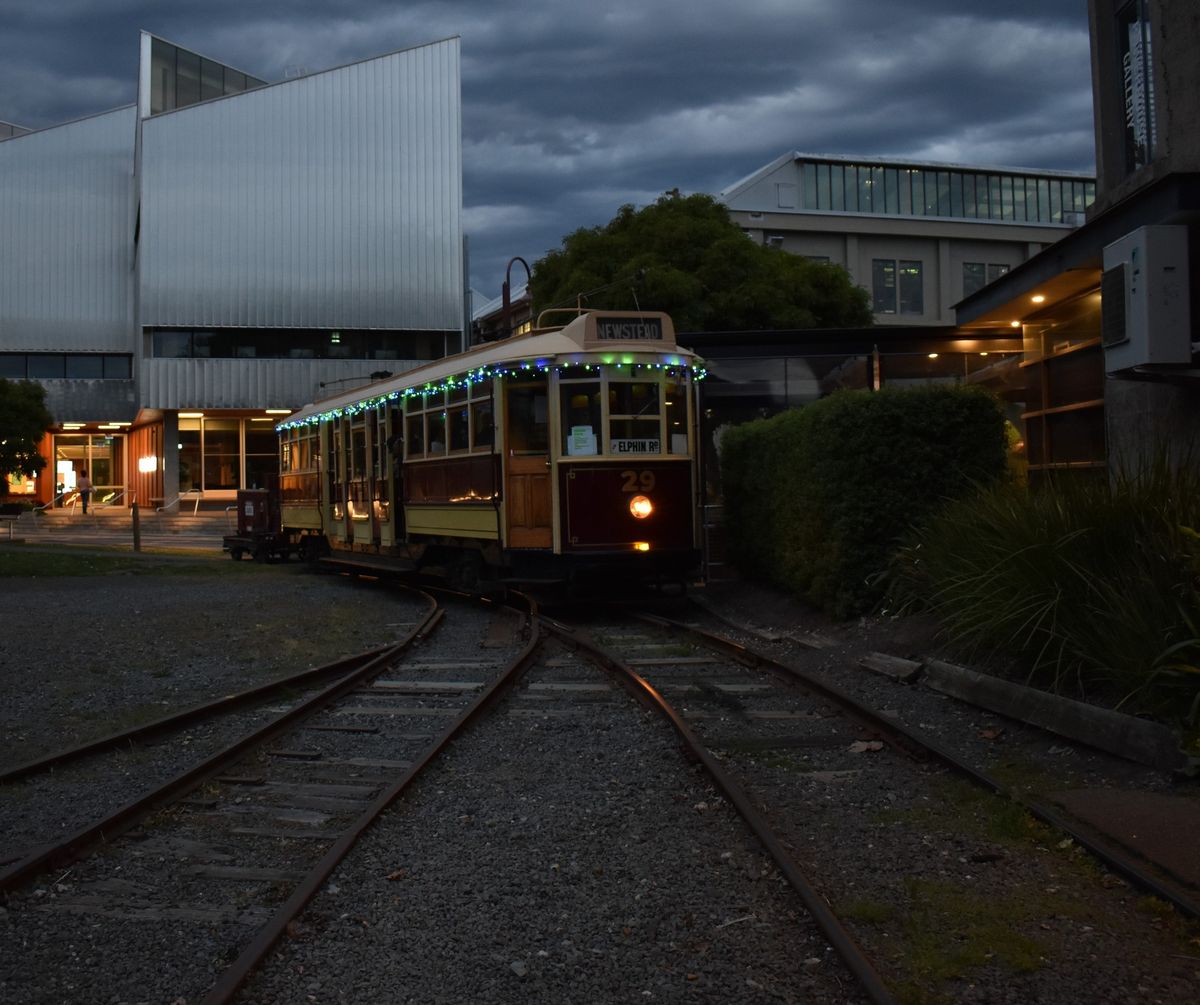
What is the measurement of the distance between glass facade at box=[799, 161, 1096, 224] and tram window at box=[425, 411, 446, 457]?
50.7 meters

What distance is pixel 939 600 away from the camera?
9.95m

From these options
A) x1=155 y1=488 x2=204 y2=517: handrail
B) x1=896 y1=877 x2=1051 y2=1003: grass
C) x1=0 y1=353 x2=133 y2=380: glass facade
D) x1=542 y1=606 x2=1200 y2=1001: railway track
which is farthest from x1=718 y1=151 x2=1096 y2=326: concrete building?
x1=896 y1=877 x2=1051 y2=1003: grass

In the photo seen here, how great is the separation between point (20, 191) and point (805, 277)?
3322 cm

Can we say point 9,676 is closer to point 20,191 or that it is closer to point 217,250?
point 217,250

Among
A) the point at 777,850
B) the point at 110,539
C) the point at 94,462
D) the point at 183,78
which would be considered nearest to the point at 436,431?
the point at 777,850

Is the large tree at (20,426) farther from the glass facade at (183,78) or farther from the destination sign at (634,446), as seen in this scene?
the destination sign at (634,446)

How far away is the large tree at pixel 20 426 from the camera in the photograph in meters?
39.2

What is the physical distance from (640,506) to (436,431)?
11.1 ft

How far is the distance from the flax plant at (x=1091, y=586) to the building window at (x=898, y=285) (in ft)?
167

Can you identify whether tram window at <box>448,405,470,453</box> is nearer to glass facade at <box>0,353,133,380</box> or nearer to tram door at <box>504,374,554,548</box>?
tram door at <box>504,374,554,548</box>

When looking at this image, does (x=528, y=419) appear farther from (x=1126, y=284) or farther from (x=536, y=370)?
(x=1126, y=284)

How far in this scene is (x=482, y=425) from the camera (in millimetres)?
14344

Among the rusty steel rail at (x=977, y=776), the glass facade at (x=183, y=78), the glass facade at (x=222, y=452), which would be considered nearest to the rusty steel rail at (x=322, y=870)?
the rusty steel rail at (x=977, y=776)

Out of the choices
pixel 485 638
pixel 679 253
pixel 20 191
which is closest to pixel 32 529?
pixel 20 191
